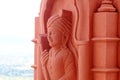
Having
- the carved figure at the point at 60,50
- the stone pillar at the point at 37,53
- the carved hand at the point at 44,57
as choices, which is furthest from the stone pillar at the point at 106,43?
the stone pillar at the point at 37,53

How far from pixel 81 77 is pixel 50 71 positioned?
0.33 meters

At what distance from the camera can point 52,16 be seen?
2963mm

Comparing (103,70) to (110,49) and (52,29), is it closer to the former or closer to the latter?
(110,49)

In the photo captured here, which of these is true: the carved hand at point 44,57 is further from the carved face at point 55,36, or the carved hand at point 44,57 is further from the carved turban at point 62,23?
the carved turban at point 62,23

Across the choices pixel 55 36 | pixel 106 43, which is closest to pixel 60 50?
pixel 55 36

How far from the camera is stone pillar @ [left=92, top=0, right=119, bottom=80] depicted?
2631mm

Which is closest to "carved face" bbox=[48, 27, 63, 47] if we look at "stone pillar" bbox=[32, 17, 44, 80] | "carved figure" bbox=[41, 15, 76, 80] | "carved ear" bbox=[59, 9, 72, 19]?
"carved figure" bbox=[41, 15, 76, 80]

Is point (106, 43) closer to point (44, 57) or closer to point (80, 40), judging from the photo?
point (80, 40)

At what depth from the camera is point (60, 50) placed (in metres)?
2.91

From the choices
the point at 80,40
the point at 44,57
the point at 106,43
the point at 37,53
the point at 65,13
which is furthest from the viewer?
the point at 37,53

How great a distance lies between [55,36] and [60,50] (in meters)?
0.11

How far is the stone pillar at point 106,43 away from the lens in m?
2.63

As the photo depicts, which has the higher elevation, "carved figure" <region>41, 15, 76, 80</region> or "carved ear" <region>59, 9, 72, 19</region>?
"carved ear" <region>59, 9, 72, 19</region>

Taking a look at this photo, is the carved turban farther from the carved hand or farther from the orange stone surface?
the carved hand
